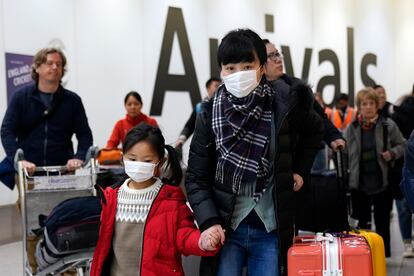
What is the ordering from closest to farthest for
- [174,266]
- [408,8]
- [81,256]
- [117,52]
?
[174,266], [81,256], [117,52], [408,8]

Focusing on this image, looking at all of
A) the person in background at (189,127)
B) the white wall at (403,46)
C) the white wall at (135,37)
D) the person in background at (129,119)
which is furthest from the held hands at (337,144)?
the white wall at (403,46)

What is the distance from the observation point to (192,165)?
7.29 ft

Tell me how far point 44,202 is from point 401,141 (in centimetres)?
306

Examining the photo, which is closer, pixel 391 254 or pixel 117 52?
pixel 391 254

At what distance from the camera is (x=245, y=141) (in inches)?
83.0

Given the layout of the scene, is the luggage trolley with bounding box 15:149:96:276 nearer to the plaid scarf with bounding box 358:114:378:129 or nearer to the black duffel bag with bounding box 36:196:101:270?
the black duffel bag with bounding box 36:196:101:270

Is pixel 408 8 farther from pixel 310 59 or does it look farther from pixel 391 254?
pixel 391 254

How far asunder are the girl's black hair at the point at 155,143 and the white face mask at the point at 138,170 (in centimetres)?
9

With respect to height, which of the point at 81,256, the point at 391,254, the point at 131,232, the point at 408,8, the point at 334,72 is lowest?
the point at 391,254

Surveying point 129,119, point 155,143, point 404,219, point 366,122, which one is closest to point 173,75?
point 129,119

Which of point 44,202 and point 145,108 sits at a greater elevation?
point 145,108

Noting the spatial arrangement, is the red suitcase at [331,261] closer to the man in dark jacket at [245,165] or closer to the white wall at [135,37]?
the man in dark jacket at [245,165]

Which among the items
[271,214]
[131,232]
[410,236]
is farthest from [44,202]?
[410,236]

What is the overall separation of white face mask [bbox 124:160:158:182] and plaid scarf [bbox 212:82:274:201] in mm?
379
